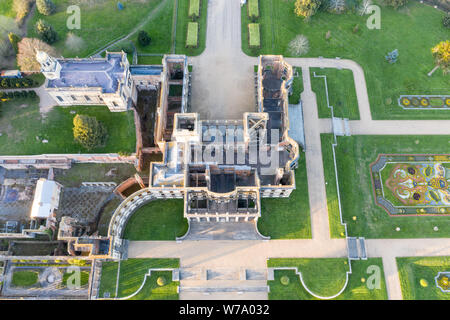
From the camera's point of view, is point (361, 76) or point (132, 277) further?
point (361, 76)

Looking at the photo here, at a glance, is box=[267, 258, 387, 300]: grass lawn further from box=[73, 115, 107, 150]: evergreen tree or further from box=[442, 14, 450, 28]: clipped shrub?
box=[442, 14, 450, 28]: clipped shrub

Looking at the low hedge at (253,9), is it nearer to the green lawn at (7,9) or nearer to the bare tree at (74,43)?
the bare tree at (74,43)

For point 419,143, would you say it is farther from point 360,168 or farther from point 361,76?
point 361,76

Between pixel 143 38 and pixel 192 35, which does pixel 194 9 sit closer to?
pixel 192 35

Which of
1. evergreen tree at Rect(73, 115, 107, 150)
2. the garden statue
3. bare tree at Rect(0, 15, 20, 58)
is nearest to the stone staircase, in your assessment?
evergreen tree at Rect(73, 115, 107, 150)
